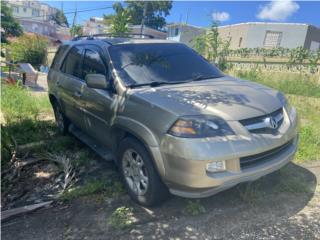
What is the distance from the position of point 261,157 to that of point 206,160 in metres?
0.67

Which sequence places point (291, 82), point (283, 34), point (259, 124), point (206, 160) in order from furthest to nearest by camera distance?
point (283, 34)
point (291, 82)
point (259, 124)
point (206, 160)

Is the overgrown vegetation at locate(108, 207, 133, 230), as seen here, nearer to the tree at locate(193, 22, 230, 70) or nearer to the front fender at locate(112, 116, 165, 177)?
the front fender at locate(112, 116, 165, 177)

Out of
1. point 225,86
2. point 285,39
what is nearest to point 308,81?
point 225,86

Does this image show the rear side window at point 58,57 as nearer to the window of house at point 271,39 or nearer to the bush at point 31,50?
the bush at point 31,50

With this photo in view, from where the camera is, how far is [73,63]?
5223 millimetres

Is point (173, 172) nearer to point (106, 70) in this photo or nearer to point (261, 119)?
point (261, 119)

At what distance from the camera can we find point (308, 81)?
40.8ft

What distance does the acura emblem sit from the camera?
3205mm

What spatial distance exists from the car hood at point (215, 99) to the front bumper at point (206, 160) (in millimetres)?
226

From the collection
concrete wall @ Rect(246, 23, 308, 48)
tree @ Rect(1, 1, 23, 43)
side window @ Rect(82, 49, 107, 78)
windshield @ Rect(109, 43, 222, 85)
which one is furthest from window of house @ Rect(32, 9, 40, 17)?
windshield @ Rect(109, 43, 222, 85)

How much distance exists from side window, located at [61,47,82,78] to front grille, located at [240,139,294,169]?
297cm

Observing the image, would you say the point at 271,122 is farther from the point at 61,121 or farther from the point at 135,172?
the point at 61,121

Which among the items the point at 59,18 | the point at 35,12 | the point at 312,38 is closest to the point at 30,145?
the point at 312,38

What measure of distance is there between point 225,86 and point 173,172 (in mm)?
1372
